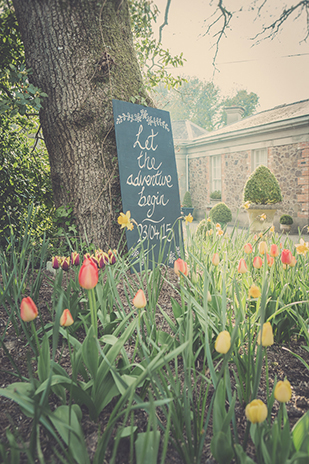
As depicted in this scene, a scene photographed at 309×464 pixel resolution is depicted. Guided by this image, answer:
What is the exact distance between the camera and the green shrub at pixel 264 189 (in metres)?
7.48

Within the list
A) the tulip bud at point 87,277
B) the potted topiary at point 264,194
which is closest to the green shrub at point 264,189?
the potted topiary at point 264,194

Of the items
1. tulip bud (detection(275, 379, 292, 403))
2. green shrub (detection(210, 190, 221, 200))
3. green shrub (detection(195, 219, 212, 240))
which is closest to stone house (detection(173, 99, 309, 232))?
green shrub (detection(210, 190, 221, 200))

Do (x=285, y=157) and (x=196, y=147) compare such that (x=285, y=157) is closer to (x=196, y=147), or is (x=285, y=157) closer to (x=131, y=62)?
(x=196, y=147)

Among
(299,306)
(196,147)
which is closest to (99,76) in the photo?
(299,306)

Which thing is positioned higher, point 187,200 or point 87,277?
point 87,277

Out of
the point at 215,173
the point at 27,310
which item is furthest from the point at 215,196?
the point at 27,310

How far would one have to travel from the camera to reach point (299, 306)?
1.27 m

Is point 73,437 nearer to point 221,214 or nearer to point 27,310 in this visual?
point 27,310

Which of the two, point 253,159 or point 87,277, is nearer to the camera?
point 87,277

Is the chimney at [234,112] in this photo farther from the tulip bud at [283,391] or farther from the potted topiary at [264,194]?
the tulip bud at [283,391]

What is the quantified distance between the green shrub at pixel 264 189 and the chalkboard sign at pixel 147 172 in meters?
5.54

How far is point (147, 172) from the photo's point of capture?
92.6 inches

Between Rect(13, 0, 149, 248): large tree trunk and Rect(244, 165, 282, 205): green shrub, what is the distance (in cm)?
603

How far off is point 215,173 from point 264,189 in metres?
4.45
